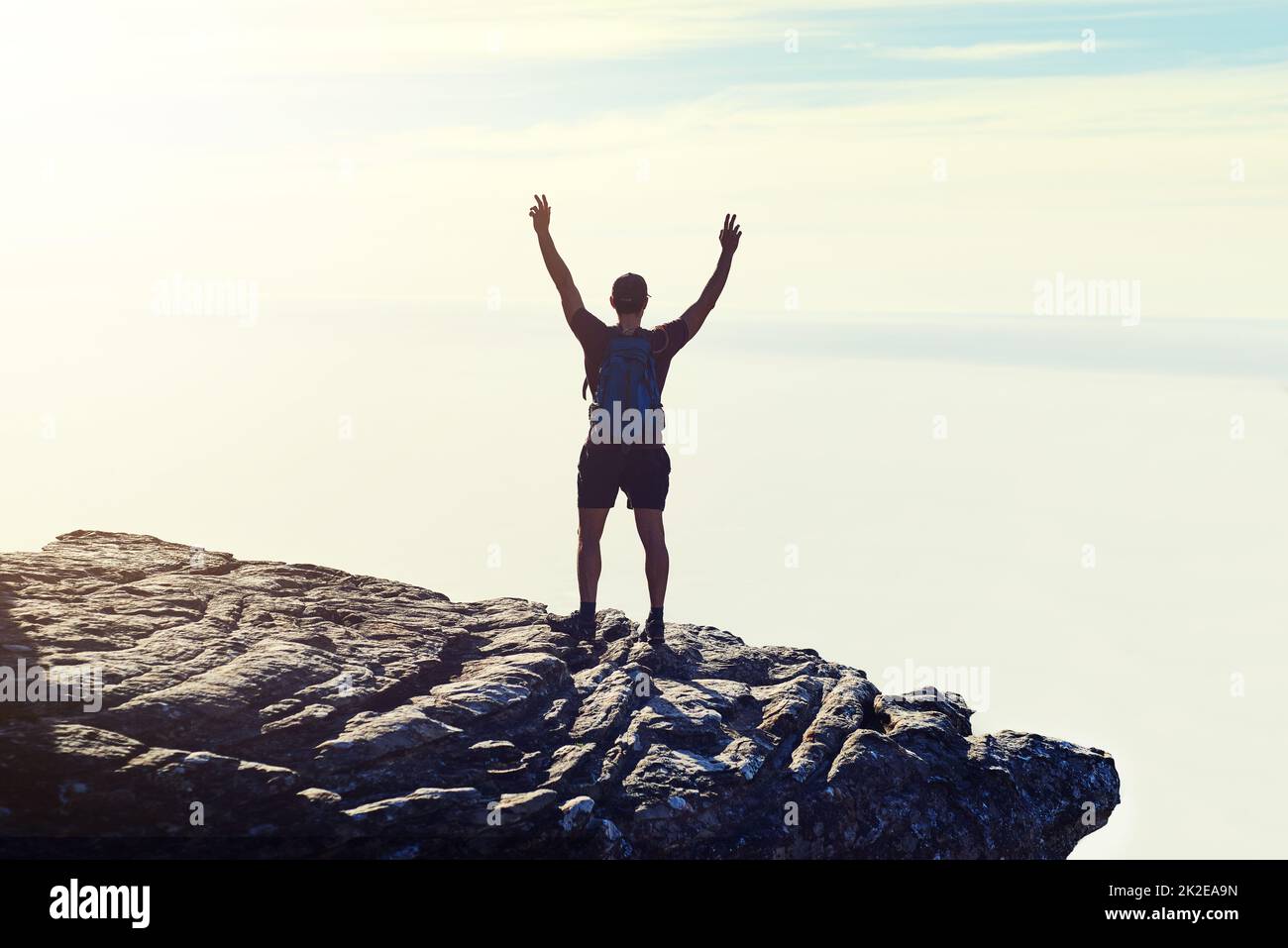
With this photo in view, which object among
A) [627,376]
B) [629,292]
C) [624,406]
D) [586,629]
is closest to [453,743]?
[586,629]

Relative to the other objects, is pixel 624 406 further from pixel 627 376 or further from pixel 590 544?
pixel 590 544

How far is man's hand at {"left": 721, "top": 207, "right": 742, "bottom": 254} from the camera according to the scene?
48.4ft

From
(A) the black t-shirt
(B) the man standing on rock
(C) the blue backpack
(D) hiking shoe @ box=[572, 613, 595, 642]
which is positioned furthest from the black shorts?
(D) hiking shoe @ box=[572, 613, 595, 642]

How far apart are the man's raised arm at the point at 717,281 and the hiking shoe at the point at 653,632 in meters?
3.67

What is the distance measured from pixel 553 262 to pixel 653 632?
4.79 m

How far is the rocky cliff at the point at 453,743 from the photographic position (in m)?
11.1

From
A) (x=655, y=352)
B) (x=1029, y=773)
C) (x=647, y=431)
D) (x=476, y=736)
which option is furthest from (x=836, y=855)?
(x=655, y=352)

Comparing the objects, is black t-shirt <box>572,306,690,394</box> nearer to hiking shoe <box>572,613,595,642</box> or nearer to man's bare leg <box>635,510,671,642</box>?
man's bare leg <box>635,510,671,642</box>

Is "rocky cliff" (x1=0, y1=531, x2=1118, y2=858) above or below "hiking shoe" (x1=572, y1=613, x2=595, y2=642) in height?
below

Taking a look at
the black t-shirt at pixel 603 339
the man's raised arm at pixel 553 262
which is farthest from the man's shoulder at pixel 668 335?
the man's raised arm at pixel 553 262

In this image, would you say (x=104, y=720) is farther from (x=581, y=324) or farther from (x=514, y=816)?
(x=581, y=324)

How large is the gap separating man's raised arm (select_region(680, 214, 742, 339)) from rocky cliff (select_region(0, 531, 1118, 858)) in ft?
13.6

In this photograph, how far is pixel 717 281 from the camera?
14.5 meters

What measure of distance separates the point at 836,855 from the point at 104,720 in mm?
7559
